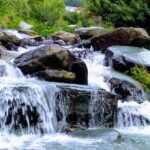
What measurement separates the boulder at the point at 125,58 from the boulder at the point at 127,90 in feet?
4.55

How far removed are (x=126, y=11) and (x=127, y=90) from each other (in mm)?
11918

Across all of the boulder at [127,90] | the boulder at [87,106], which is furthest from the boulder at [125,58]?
the boulder at [87,106]

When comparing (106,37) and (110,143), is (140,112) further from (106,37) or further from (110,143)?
(106,37)

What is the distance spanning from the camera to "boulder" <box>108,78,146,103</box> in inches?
621

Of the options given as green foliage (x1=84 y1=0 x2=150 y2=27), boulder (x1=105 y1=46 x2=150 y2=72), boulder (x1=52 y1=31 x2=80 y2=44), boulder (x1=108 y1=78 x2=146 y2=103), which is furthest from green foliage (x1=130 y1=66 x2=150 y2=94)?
green foliage (x1=84 y1=0 x2=150 y2=27)

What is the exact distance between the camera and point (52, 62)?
15039 mm

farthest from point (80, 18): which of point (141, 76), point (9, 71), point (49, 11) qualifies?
point (9, 71)

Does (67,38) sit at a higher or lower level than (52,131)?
higher

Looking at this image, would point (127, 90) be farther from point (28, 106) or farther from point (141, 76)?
point (28, 106)

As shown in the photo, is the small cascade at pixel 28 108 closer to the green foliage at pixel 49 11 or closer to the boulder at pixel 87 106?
the boulder at pixel 87 106

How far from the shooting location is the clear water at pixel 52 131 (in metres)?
11.5

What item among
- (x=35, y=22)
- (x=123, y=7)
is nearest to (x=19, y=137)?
(x=123, y=7)

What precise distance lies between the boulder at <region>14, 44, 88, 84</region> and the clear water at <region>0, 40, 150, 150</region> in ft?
1.15

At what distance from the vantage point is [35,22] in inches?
1389
